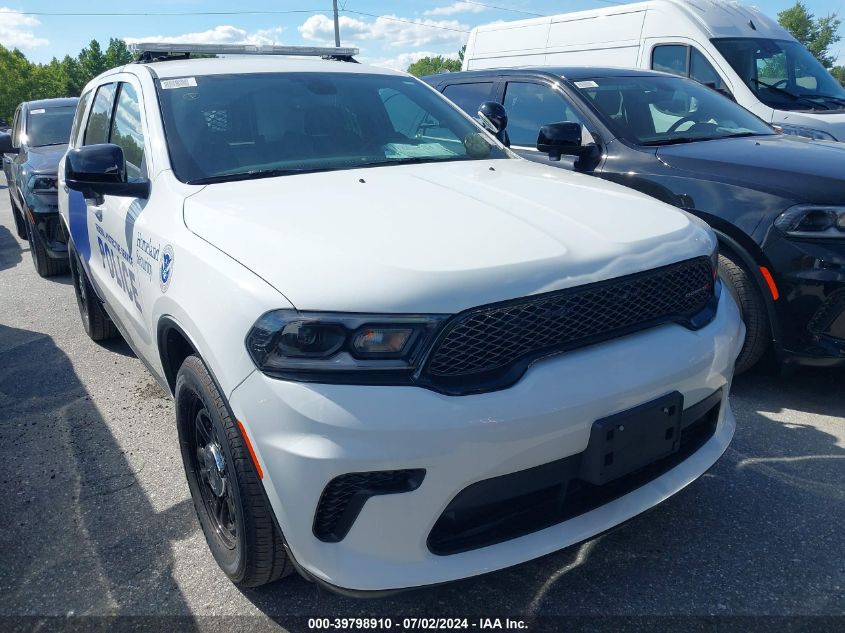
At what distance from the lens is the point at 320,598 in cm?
228

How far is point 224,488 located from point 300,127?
162cm

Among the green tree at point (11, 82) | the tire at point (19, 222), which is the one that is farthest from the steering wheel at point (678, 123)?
the green tree at point (11, 82)

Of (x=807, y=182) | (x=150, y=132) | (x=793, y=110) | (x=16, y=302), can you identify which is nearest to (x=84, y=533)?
(x=150, y=132)

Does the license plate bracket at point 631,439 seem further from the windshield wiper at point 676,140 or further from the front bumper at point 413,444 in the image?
the windshield wiper at point 676,140

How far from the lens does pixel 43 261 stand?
6758mm

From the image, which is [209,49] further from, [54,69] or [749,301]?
[54,69]

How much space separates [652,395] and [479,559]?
66 centimetres

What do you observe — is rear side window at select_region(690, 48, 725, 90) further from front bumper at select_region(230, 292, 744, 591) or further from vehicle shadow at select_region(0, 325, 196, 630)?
vehicle shadow at select_region(0, 325, 196, 630)

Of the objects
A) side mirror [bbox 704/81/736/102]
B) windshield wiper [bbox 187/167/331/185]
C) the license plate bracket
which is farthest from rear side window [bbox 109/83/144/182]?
side mirror [bbox 704/81/736/102]

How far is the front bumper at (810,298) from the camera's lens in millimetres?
3211

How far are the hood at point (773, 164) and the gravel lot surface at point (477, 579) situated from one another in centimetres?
108

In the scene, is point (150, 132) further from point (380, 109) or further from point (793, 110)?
point (793, 110)

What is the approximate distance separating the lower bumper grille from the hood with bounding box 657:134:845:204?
1791 millimetres

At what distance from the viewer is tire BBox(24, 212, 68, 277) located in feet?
21.9
